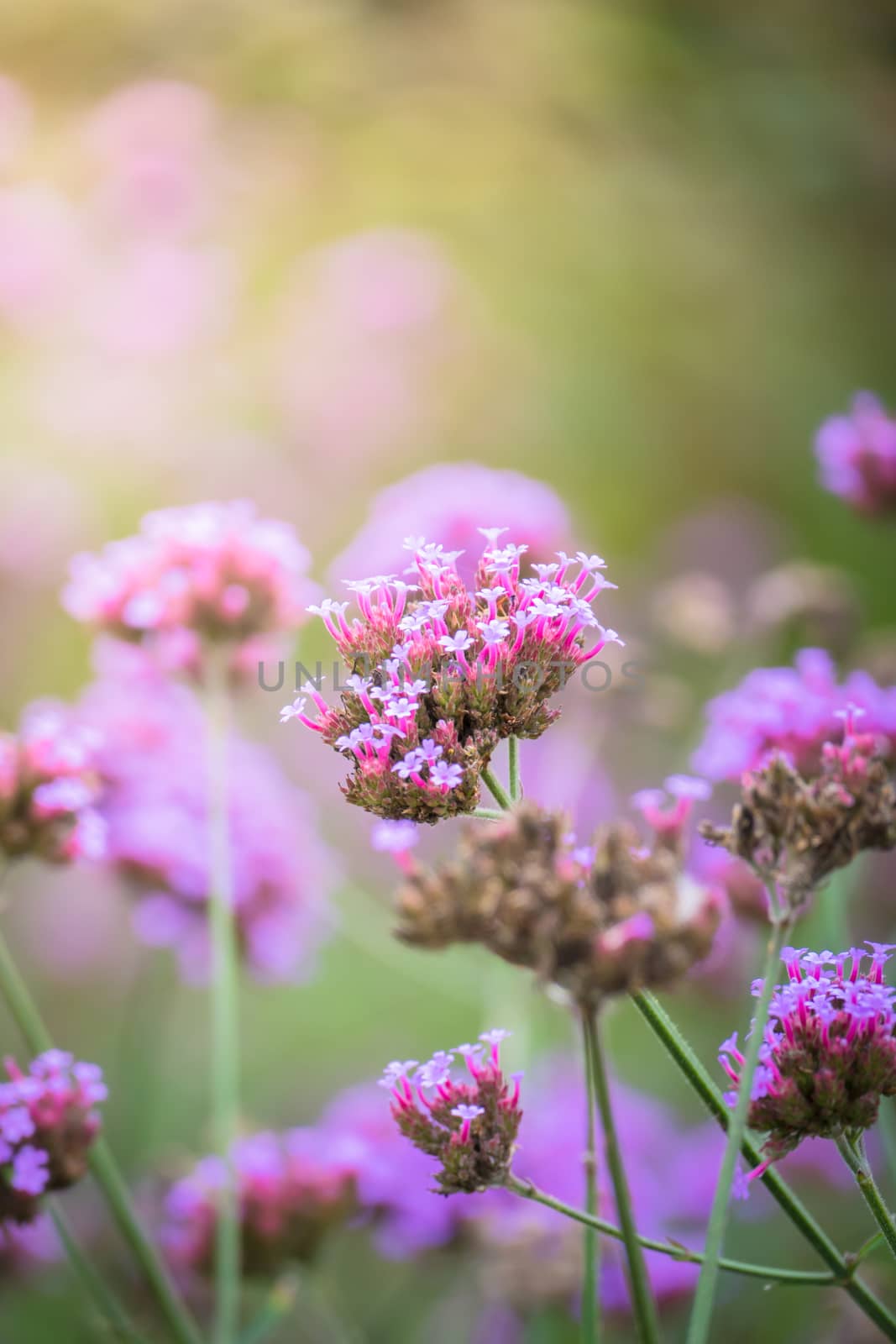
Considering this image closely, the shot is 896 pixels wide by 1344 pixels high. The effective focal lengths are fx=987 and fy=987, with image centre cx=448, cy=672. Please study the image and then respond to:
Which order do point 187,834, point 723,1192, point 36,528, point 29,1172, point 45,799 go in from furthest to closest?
point 36,528 < point 187,834 < point 45,799 < point 29,1172 < point 723,1192

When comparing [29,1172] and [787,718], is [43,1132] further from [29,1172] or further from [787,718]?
[787,718]

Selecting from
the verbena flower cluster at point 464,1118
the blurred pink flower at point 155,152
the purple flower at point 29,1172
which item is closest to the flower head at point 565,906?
the verbena flower cluster at point 464,1118

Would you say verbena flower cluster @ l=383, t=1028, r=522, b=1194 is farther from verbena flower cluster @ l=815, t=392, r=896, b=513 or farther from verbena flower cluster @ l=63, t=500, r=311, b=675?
verbena flower cluster @ l=815, t=392, r=896, b=513

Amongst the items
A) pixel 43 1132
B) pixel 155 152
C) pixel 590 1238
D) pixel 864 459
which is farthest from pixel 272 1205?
pixel 155 152

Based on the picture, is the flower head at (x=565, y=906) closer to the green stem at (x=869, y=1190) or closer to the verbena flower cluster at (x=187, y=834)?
the green stem at (x=869, y=1190)

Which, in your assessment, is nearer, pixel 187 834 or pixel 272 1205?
pixel 272 1205

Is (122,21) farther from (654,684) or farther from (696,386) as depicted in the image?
(654,684)
